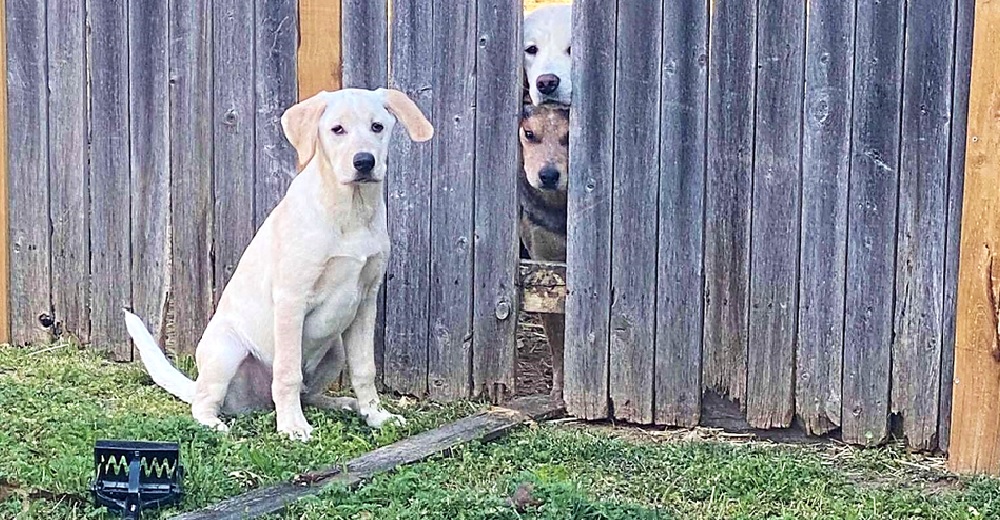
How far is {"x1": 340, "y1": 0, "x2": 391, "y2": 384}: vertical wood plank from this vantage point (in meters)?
5.80

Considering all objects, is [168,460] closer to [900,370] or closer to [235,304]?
[235,304]

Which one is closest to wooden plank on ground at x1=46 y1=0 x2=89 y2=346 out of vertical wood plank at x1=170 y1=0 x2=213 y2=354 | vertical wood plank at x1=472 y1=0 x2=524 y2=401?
vertical wood plank at x1=170 y1=0 x2=213 y2=354

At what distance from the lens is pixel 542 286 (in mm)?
5762

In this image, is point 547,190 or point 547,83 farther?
point 547,190

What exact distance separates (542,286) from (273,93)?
4.83ft

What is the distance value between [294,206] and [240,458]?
40.9 inches

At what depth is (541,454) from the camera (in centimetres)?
501

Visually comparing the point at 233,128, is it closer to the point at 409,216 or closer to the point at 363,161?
the point at 409,216

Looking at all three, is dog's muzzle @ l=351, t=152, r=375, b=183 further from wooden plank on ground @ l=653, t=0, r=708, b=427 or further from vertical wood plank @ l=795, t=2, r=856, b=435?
vertical wood plank @ l=795, t=2, r=856, b=435

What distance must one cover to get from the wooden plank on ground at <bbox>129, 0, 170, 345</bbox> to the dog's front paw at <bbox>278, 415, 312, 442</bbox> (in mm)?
1549

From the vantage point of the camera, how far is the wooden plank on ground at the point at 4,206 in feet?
22.0

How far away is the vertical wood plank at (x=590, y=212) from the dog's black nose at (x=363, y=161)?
959 millimetres

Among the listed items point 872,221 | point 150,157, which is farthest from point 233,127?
point 872,221

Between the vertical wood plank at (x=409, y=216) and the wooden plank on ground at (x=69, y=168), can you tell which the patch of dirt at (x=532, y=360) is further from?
the wooden plank on ground at (x=69, y=168)
